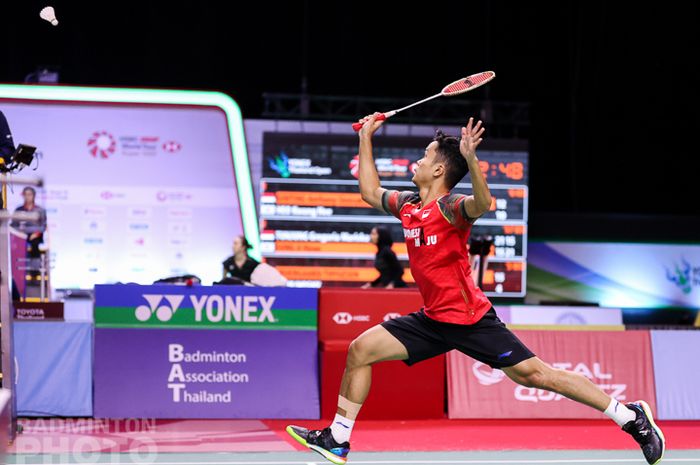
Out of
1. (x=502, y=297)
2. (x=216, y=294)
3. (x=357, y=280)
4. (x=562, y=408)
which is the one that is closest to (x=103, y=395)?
(x=216, y=294)

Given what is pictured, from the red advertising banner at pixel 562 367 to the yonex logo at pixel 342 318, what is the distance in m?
1.03

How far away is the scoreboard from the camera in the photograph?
14.2 meters

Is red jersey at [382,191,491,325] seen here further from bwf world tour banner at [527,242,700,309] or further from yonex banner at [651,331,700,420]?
bwf world tour banner at [527,242,700,309]

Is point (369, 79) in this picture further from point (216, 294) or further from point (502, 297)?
point (216, 294)

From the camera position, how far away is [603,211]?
1775cm

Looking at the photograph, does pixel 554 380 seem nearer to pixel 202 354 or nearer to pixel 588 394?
pixel 588 394

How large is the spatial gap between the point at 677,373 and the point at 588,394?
14.1ft

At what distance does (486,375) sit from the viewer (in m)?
8.79

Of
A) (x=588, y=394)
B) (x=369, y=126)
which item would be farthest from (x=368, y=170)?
(x=588, y=394)

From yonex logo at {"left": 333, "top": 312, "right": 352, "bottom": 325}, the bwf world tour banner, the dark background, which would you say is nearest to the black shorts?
yonex logo at {"left": 333, "top": 312, "right": 352, "bottom": 325}

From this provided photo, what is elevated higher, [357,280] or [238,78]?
[238,78]

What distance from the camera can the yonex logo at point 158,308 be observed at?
848 centimetres

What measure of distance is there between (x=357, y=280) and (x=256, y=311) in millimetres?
5735

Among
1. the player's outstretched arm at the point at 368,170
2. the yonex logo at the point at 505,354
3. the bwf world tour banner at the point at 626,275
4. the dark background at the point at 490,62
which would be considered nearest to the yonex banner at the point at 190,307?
the player's outstretched arm at the point at 368,170
